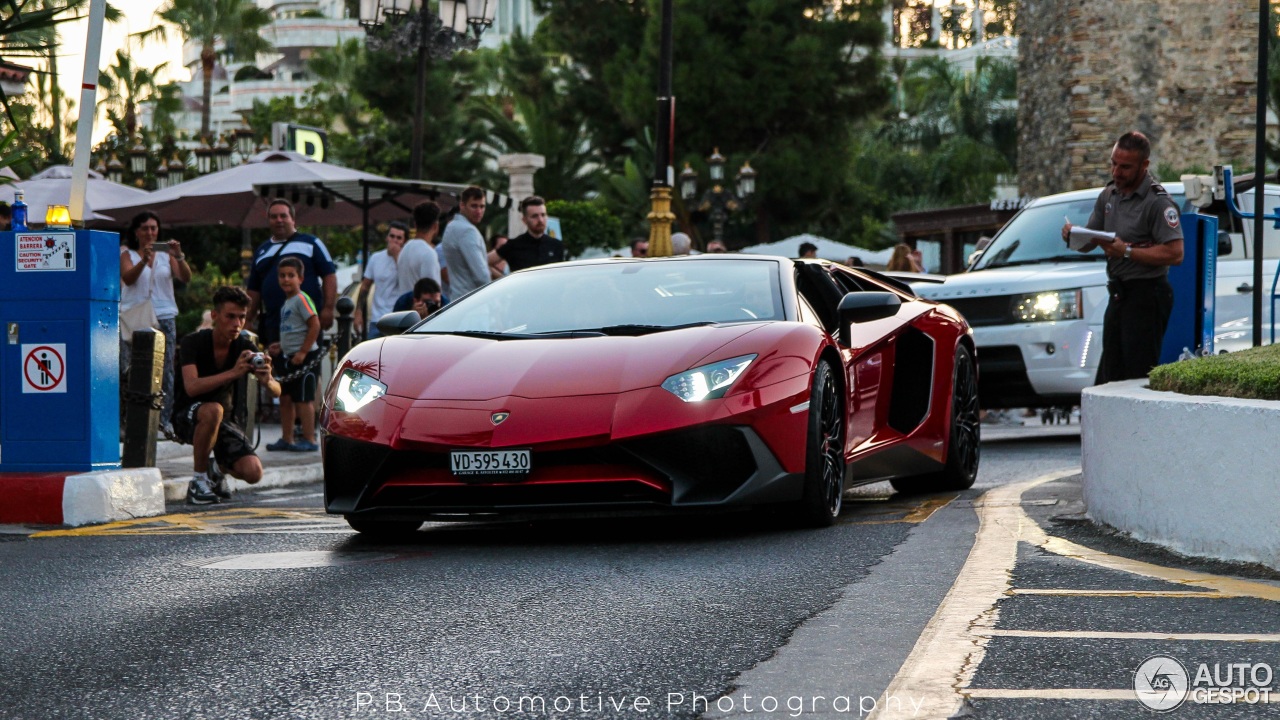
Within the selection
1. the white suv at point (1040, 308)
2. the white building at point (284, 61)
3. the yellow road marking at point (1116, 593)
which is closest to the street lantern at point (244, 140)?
the white suv at point (1040, 308)

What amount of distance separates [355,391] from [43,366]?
2.42 meters

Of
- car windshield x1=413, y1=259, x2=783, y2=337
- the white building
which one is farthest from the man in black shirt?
the white building

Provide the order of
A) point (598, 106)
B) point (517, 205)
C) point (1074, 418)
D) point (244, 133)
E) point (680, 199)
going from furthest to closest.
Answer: point (598, 106), point (680, 199), point (244, 133), point (517, 205), point (1074, 418)

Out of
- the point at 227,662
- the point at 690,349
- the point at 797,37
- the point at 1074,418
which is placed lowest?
the point at 1074,418

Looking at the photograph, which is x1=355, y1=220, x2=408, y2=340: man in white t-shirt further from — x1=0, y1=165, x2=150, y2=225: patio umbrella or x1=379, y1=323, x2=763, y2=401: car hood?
x1=379, y1=323, x2=763, y2=401: car hood

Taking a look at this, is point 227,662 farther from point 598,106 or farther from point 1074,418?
point 598,106

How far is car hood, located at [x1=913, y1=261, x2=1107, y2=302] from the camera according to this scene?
12.1 meters

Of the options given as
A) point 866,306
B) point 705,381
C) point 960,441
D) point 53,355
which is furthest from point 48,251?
point 960,441

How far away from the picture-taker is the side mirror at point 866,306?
7293mm

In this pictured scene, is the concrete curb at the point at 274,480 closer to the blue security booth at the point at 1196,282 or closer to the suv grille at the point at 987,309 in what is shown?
the suv grille at the point at 987,309

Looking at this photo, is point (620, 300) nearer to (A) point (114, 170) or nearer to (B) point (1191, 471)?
(B) point (1191, 471)

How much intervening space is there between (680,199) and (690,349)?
42214 millimetres

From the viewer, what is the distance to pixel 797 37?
49.0 metres

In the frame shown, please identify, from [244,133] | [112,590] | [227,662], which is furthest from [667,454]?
[244,133]
